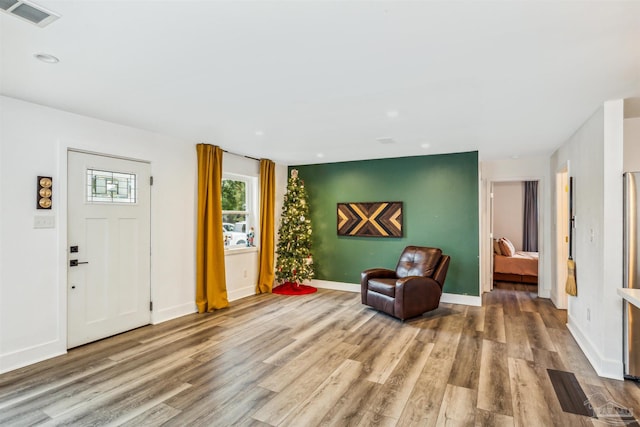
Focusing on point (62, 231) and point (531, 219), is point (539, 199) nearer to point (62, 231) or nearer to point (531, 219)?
point (531, 219)

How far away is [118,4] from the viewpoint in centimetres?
162

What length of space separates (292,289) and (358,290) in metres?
1.24

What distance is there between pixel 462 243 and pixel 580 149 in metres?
2.08

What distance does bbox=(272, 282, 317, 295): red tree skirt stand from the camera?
5937mm

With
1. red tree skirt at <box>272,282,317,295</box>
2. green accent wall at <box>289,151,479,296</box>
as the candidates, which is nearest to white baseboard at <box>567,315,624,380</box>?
green accent wall at <box>289,151,479,296</box>

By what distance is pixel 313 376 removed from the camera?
2.84 meters

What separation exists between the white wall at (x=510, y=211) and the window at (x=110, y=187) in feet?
27.3

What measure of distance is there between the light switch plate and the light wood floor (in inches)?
50.9

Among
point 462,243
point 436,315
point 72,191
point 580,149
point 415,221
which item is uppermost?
point 580,149

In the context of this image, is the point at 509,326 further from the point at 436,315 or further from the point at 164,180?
the point at 164,180

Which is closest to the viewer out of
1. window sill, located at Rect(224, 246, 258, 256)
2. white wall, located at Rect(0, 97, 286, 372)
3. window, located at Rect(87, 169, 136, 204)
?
white wall, located at Rect(0, 97, 286, 372)

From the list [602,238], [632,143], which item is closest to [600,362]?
[602,238]

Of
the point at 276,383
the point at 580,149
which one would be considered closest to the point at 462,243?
the point at 580,149

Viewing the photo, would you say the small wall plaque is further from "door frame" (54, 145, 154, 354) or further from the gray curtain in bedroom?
the gray curtain in bedroom
